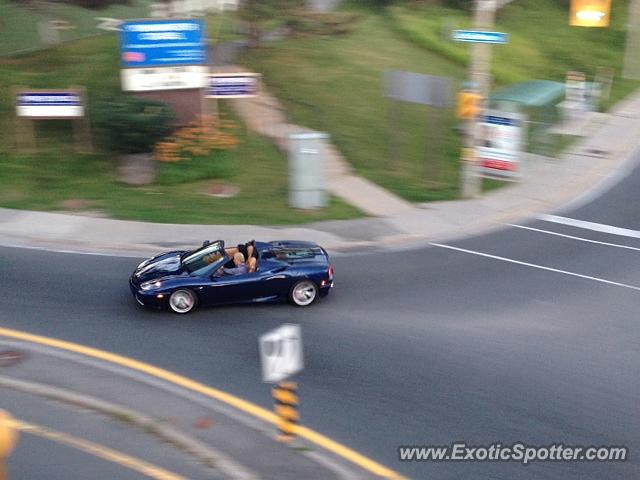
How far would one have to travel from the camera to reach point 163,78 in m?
19.6

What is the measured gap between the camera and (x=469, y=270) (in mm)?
14609

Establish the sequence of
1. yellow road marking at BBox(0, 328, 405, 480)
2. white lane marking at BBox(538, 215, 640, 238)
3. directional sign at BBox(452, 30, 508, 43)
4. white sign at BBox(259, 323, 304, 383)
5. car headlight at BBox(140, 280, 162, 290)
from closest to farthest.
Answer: white sign at BBox(259, 323, 304, 383), yellow road marking at BBox(0, 328, 405, 480), car headlight at BBox(140, 280, 162, 290), directional sign at BBox(452, 30, 508, 43), white lane marking at BBox(538, 215, 640, 238)

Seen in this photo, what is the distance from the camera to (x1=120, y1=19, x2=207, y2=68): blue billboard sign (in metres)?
19.0

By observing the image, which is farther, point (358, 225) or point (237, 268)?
point (358, 225)

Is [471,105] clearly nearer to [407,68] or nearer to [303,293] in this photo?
[303,293]

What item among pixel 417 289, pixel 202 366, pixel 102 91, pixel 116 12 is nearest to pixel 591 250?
pixel 417 289

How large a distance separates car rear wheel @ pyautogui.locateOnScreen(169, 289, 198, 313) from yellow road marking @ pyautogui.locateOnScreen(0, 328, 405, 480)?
1.54m

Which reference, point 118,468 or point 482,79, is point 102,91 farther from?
point 118,468

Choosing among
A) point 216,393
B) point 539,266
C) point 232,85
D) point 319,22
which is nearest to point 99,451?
point 216,393

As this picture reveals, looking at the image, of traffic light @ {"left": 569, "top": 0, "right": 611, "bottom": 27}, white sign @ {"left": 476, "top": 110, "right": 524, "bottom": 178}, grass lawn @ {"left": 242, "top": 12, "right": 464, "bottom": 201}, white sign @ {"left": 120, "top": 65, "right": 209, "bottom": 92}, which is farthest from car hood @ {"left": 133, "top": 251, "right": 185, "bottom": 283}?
traffic light @ {"left": 569, "top": 0, "right": 611, "bottom": 27}

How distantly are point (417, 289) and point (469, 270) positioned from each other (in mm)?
1524

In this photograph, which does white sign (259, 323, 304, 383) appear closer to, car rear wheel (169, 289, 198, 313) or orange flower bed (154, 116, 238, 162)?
car rear wheel (169, 289, 198, 313)

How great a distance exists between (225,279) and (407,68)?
1714 cm

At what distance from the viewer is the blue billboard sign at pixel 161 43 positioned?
19.0 m
